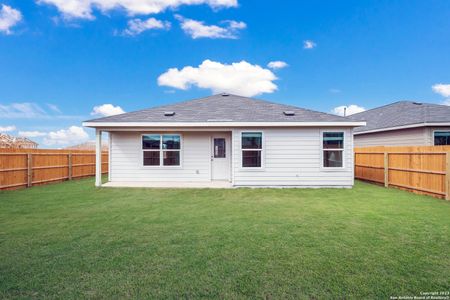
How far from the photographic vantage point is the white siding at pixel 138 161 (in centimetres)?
1029

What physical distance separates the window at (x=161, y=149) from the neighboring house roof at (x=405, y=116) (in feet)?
23.9

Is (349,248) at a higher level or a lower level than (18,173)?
lower

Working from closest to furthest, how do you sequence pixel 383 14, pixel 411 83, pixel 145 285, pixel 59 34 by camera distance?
pixel 145 285 → pixel 59 34 → pixel 383 14 → pixel 411 83

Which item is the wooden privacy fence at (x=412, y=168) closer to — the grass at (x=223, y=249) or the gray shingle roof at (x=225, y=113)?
the grass at (x=223, y=249)

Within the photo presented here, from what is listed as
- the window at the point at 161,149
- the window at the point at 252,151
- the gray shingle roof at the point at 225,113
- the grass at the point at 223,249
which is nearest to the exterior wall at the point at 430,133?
the gray shingle roof at the point at 225,113

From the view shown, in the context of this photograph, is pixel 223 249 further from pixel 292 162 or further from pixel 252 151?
pixel 292 162

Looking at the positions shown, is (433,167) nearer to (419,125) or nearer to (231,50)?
(419,125)

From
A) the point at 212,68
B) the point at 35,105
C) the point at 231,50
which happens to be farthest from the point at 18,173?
the point at 212,68

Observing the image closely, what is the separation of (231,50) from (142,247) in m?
14.2

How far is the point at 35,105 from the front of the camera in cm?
1389

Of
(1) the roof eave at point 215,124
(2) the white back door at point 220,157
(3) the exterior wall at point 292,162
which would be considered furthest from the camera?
(2) the white back door at point 220,157

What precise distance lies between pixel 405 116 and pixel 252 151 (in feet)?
32.6

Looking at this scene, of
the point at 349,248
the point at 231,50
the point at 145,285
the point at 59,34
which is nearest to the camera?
the point at 145,285

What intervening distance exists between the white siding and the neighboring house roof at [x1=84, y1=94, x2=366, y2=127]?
2.68 feet
